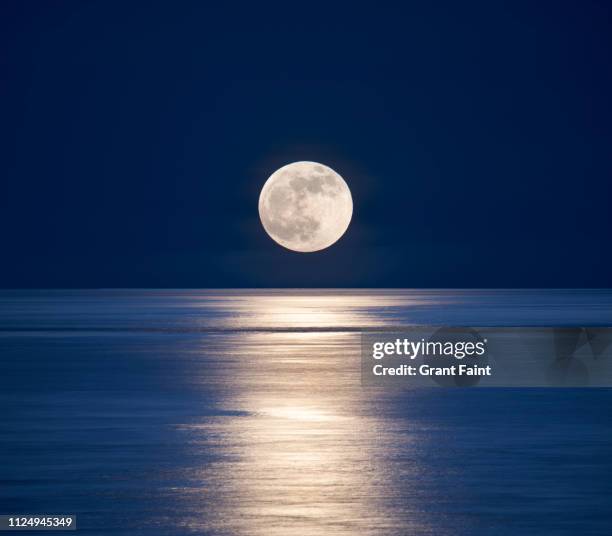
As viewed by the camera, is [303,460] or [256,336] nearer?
[303,460]

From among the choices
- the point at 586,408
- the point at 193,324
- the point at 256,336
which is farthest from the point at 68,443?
the point at 193,324

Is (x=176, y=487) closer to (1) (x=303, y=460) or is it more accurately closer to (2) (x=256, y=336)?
(1) (x=303, y=460)

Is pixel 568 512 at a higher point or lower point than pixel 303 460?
lower

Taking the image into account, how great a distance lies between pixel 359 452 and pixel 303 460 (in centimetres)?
87

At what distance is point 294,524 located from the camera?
10.3 m

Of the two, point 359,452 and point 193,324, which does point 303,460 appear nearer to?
point 359,452

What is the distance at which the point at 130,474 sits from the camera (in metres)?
12.7

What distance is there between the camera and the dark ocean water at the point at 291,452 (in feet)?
34.9

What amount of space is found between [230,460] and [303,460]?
2.45 ft

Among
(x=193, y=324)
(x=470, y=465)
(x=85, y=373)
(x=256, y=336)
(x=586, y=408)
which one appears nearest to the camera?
(x=470, y=465)

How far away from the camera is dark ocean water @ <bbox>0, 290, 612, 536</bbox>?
1063cm

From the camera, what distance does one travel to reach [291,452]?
14164 mm

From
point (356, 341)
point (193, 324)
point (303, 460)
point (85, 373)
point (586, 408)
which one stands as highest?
point (193, 324)

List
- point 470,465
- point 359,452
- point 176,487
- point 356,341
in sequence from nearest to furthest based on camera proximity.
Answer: point 176,487 < point 470,465 < point 359,452 < point 356,341
